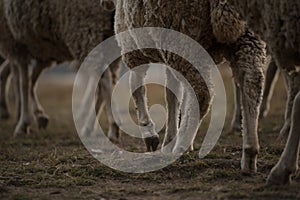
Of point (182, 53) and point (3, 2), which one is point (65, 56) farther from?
point (182, 53)

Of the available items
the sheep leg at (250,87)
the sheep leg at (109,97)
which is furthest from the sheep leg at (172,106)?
the sheep leg at (109,97)

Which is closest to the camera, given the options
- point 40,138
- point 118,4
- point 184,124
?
point 184,124

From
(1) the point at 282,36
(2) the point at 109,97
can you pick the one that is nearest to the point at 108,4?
(2) the point at 109,97

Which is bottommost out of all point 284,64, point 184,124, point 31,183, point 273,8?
point 31,183

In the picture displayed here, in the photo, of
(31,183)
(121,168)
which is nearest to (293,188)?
(121,168)

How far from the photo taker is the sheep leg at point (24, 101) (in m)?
11.2

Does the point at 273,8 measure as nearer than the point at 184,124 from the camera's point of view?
Yes

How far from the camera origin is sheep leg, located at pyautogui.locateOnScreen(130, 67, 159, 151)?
7629 millimetres

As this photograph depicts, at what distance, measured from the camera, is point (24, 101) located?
37.2ft

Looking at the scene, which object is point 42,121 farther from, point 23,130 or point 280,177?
point 280,177

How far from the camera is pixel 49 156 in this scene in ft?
26.3

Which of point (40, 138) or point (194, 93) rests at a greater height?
point (194, 93)

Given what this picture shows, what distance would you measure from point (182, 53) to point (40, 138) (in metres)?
4.37

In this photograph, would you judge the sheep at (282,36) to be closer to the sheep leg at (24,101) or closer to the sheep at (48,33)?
the sheep at (48,33)
